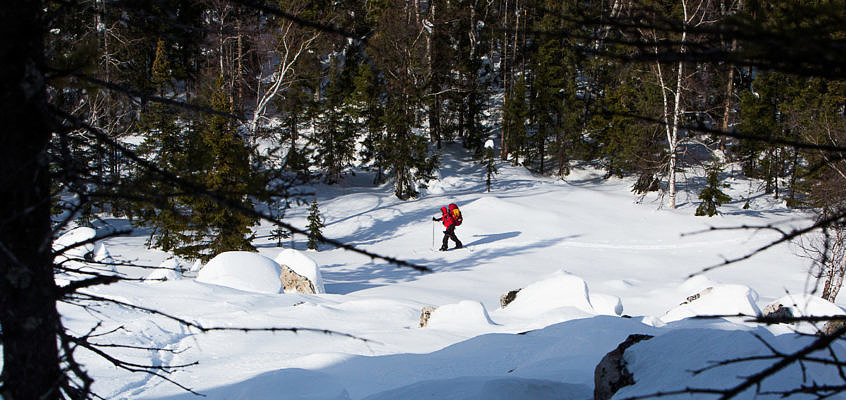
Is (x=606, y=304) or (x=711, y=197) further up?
(x=711, y=197)

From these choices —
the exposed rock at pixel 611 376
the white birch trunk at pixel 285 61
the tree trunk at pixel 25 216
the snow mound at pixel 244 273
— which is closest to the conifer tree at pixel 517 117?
the white birch trunk at pixel 285 61

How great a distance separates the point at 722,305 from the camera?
7863mm

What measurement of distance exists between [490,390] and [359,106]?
21.4 meters

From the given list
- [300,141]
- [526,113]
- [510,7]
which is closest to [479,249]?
[526,113]

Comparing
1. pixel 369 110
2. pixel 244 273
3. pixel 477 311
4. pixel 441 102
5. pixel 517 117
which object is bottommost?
pixel 477 311

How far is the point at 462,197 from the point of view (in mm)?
21688

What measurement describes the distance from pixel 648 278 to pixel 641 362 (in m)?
9.66

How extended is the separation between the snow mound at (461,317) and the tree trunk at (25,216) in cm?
566

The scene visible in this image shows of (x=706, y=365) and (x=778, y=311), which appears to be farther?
(x=778, y=311)

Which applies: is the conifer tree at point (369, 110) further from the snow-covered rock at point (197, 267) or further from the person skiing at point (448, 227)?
the snow-covered rock at point (197, 267)

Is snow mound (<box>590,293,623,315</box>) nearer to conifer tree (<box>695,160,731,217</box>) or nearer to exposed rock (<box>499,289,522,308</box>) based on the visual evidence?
exposed rock (<box>499,289,522,308</box>)

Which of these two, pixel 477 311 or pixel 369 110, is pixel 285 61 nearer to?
pixel 369 110

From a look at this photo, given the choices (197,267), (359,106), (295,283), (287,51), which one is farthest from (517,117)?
(295,283)

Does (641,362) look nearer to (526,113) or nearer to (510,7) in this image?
(526,113)
